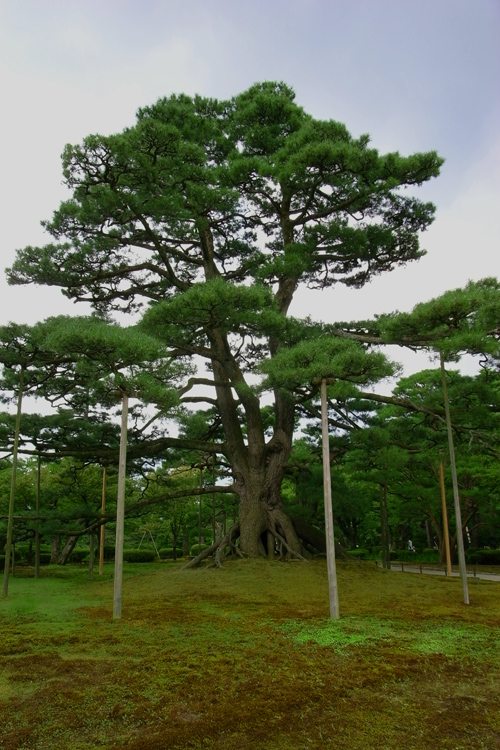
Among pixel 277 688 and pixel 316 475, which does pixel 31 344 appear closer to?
pixel 277 688

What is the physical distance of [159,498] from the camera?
476 inches

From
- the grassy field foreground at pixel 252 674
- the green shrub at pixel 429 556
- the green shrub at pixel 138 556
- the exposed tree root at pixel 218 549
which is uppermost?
the exposed tree root at pixel 218 549

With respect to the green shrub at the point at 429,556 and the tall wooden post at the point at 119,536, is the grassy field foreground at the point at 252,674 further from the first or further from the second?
the green shrub at the point at 429,556

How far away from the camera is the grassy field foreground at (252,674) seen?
3320 millimetres

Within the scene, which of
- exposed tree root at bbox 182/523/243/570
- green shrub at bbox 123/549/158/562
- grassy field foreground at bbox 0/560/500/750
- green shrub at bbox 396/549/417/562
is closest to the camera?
grassy field foreground at bbox 0/560/500/750

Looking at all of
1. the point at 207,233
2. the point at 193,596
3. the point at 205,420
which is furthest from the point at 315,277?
the point at 193,596

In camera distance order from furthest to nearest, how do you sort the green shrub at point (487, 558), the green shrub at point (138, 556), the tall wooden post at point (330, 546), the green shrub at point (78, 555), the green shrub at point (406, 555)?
the green shrub at point (406, 555), the green shrub at point (138, 556), the green shrub at point (78, 555), the green shrub at point (487, 558), the tall wooden post at point (330, 546)

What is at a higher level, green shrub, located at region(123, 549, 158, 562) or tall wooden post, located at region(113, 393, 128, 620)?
tall wooden post, located at region(113, 393, 128, 620)

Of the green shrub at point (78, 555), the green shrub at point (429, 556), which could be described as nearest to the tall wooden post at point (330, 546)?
the green shrub at point (78, 555)

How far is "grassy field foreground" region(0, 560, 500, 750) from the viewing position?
3320mm

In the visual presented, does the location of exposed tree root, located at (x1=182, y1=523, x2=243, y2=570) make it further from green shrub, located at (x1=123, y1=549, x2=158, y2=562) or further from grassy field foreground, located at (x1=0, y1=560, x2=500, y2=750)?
green shrub, located at (x1=123, y1=549, x2=158, y2=562)

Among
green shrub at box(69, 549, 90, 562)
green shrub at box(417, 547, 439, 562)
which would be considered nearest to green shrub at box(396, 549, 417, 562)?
green shrub at box(417, 547, 439, 562)

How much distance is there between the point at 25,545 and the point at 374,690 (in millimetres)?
21763

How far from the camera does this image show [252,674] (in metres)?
4.45
